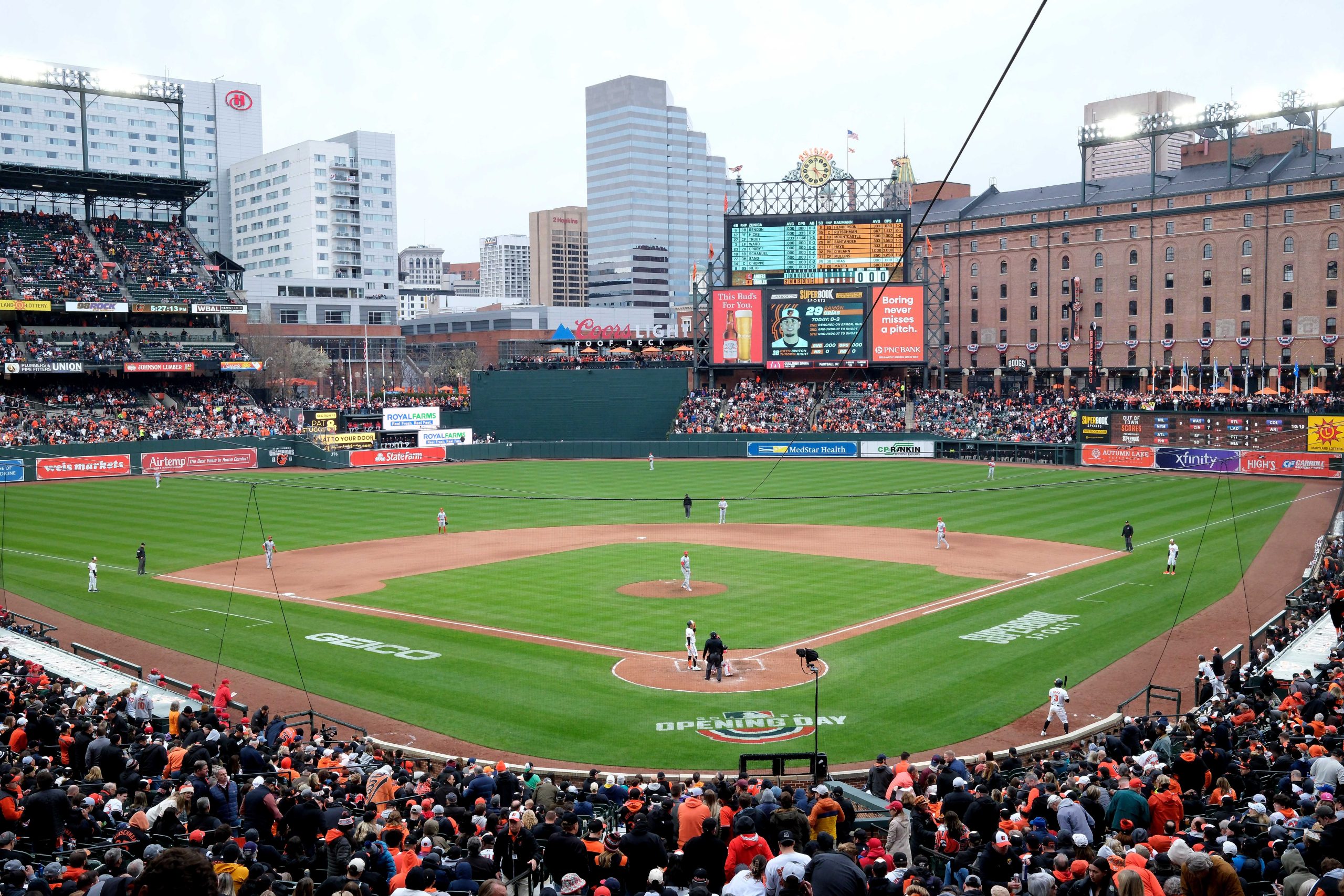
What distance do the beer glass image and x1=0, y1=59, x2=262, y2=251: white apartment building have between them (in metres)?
87.9

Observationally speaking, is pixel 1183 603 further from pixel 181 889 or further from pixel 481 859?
pixel 181 889

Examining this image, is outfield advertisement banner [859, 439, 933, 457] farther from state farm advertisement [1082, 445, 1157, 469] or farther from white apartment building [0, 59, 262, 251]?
white apartment building [0, 59, 262, 251]

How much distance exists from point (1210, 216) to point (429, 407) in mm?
66733

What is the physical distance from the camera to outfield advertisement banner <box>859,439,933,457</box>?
249 feet

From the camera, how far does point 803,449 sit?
77188 mm

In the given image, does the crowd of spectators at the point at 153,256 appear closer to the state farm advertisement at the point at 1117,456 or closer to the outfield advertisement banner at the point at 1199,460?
the state farm advertisement at the point at 1117,456

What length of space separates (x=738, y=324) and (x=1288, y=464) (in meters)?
40.5

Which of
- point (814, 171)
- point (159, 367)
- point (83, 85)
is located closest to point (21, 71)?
point (83, 85)

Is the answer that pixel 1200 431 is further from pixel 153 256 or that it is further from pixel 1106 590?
pixel 153 256

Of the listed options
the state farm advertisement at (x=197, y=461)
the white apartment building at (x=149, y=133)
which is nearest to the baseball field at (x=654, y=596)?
the state farm advertisement at (x=197, y=461)

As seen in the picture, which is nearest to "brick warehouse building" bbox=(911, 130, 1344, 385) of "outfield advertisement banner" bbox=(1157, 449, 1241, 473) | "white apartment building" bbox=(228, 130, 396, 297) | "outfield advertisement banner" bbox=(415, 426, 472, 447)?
"outfield advertisement banner" bbox=(1157, 449, 1241, 473)

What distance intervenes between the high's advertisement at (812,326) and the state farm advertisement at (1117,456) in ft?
66.4

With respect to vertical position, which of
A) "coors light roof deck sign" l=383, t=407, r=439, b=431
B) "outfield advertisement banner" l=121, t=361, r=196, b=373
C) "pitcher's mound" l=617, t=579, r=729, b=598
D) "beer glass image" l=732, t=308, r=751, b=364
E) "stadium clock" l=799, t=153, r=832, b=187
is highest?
"stadium clock" l=799, t=153, r=832, b=187

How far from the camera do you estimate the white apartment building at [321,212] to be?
145 m
